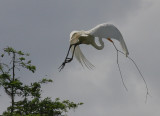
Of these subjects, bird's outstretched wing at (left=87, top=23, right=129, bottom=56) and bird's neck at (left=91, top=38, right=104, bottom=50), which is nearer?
bird's outstretched wing at (left=87, top=23, right=129, bottom=56)

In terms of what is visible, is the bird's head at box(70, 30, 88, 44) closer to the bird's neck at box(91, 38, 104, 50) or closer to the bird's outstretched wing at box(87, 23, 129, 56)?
the bird's neck at box(91, 38, 104, 50)

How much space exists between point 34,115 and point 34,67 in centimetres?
250

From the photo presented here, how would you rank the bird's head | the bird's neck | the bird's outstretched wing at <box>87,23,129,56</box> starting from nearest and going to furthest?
the bird's outstretched wing at <box>87,23,129,56</box> → the bird's head → the bird's neck

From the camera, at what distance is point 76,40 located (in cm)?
1659

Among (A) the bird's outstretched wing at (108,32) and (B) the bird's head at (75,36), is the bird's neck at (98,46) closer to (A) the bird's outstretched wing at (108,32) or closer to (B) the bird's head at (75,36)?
(B) the bird's head at (75,36)

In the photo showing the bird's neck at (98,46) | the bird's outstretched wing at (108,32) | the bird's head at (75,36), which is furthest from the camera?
the bird's neck at (98,46)

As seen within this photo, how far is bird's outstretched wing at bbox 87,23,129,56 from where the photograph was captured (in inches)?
609

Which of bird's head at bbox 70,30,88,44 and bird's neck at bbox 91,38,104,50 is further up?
bird's head at bbox 70,30,88,44

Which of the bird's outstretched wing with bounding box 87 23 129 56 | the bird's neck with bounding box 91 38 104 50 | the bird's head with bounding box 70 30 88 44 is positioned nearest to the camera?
the bird's outstretched wing with bounding box 87 23 129 56

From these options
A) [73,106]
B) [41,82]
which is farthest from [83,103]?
[41,82]

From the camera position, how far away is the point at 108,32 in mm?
15742

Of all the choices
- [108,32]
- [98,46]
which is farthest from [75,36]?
[108,32]

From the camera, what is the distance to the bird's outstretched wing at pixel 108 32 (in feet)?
50.8

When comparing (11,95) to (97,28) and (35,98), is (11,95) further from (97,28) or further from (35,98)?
(97,28)
